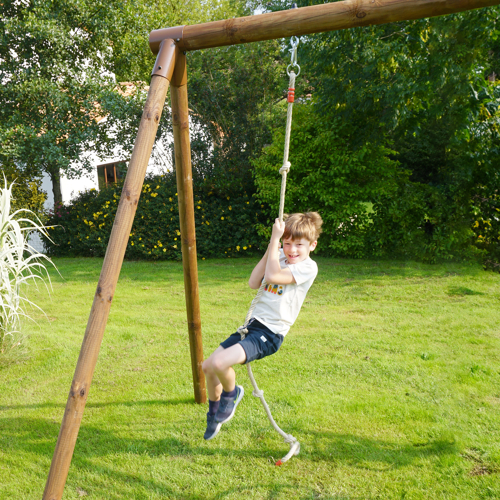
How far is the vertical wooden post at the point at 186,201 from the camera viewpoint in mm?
2717

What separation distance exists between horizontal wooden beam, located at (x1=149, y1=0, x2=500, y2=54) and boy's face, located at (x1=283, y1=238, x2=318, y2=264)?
43.8 inches

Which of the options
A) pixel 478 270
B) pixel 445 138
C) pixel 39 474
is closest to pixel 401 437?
pixel 39 474

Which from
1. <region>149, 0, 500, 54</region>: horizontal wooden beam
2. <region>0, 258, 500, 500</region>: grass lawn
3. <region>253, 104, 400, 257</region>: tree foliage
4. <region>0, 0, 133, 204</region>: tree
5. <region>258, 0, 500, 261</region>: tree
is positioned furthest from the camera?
<region>0, 0, 133, 204</region>: tree

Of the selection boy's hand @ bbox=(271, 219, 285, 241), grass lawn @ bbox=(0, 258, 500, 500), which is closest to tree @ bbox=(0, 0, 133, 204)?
grass lawn @ bbox=(0, 258, 500, 500)

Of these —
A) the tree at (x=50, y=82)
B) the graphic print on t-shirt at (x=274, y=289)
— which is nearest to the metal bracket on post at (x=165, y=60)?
the graphic print on t-shirt at (x=274, y=289)

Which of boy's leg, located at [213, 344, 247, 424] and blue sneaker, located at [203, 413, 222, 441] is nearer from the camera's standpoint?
boy's leg, located at [213, 344, 247, 424]

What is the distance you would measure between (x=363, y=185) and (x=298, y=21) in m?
6.76

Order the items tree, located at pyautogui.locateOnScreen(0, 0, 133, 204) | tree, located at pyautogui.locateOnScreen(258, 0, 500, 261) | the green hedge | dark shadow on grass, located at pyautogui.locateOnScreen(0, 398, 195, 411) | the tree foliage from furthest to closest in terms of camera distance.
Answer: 1. the green hedge
2. tree, located at pyautogui.locateOnScreen(0, 0, 133, 204)
3. the tree foliage
4. tree, located at pyautogui.locateOnScreen(258, 0, 500, 261)
5. dark shadow on grass, located at pyautogui.locateOnScreen(0, 398, 195, 411)

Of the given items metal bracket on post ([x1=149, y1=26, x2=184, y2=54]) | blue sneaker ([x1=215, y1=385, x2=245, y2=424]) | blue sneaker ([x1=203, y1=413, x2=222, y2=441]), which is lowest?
blue sneaker ([x1=203, y1=413, x2=222, y2=441])

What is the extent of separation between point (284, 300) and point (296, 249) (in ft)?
1.02

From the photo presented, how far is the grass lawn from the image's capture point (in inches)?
103

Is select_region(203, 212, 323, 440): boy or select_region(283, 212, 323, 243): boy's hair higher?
select_region(283, 212, 323, 243): boy's hair

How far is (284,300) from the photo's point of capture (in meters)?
2.68

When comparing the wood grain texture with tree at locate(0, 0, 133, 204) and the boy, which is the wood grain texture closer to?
the boy
